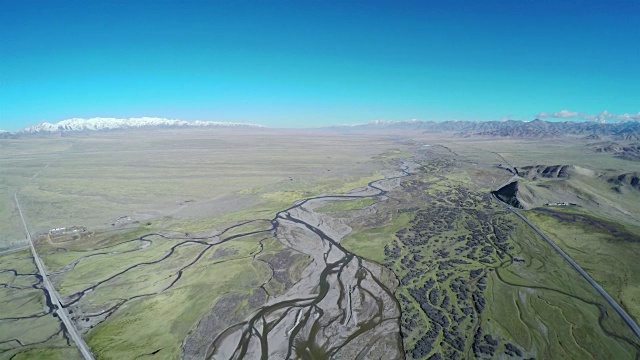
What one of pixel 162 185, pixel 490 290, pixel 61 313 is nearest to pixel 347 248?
pixel 490 290

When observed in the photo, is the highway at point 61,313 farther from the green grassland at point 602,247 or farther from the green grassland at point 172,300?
the green grassland at point 602,247

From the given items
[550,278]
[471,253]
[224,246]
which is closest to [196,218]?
[224,246]

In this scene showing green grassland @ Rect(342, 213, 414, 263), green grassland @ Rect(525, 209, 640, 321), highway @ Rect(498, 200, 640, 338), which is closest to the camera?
highway @ Rect(498, 200, 640, 338)

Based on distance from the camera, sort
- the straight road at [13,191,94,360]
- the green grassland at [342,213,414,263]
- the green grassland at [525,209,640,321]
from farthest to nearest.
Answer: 1. the green grassland at [342,213,414,263]
2. the green grassland at [525,209,640,321]
3. the straight road at [13,191,94,360]

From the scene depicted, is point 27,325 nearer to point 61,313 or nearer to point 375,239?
point 61,313

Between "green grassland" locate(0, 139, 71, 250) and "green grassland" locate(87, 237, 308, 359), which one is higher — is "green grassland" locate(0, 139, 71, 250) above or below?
above

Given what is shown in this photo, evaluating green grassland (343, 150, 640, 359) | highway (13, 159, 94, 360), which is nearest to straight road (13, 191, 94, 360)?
highway (13, 159, 94, 360)

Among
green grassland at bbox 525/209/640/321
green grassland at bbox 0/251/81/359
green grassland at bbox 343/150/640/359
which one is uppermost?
green grassland at bbox 525/209/640/321

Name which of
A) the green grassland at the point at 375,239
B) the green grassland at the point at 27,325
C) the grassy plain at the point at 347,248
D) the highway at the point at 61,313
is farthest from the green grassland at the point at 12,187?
the green grassland at the point at 375,239

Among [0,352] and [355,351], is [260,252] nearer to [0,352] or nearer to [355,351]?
[355,351]

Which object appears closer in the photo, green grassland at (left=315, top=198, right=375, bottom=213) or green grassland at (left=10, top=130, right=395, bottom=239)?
green grassland at (left=10, top=130, right=395, bottom=239)

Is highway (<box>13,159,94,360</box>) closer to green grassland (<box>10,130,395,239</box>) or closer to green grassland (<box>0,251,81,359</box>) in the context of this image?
green grassland (<box>0,251,81,359</box>)
